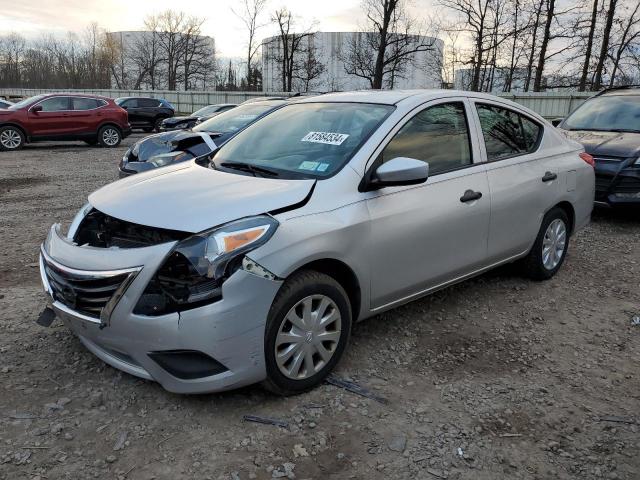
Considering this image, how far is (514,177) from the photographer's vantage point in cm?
432

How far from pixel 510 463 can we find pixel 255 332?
136 centimetres

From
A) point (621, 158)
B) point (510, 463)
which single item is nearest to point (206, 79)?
point (621, 158)

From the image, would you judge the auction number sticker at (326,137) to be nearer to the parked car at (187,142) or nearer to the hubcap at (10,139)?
the parked car at (187,142)

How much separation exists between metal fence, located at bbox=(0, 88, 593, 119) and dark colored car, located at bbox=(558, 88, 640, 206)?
7.80m

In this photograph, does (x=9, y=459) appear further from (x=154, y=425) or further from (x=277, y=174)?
(x=277, y=174)

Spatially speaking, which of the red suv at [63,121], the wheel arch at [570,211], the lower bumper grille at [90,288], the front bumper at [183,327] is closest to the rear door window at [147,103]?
the red suv at [63,121]

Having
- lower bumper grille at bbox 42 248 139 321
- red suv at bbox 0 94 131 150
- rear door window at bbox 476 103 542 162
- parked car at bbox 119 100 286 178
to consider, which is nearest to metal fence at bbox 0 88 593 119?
red suv at bbox 0 94 131 150

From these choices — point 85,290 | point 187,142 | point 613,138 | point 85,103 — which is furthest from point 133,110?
point 85,290

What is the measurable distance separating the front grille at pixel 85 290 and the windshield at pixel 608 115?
25.1ft

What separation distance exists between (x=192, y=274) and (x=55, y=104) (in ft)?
50.1

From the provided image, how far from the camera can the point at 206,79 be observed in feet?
214

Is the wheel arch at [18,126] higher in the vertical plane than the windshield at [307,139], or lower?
lower

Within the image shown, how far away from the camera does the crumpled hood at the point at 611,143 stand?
→ 719cm

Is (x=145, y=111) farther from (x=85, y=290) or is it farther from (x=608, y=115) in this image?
(x=85, y=290)
